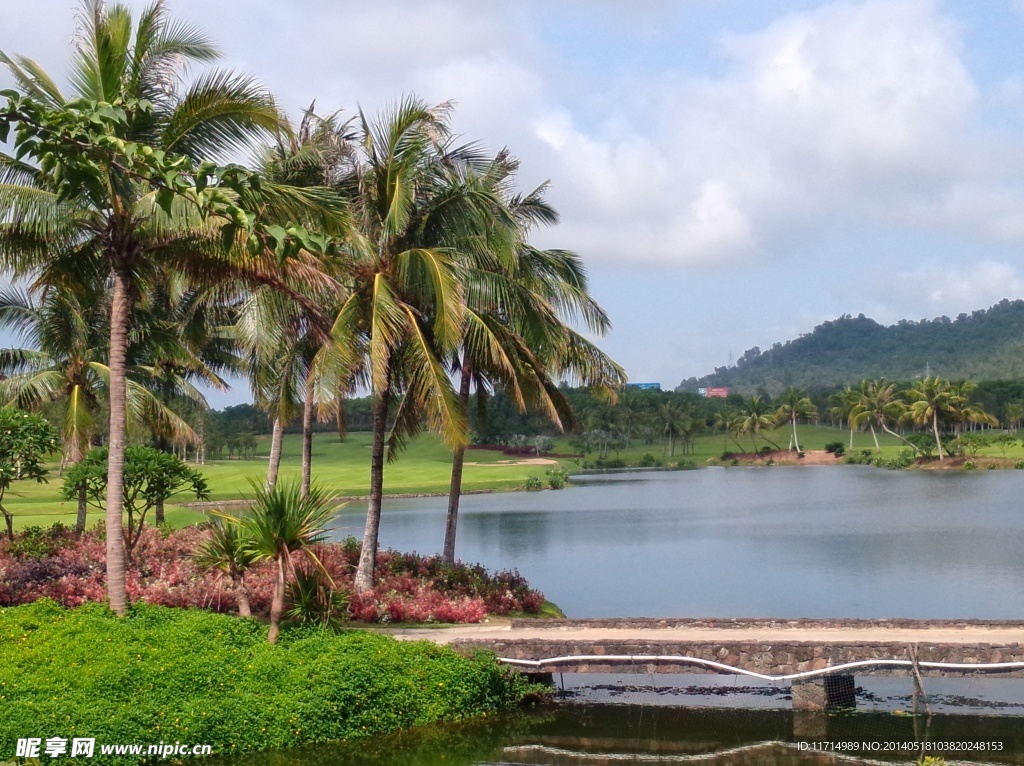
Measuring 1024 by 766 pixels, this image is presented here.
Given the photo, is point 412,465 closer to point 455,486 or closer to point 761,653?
point 455,486

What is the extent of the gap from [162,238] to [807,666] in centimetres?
1052

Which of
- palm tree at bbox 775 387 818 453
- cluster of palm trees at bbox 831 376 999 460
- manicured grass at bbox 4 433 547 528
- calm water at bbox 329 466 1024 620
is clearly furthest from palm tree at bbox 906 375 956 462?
manicured grass at bbox 4 433 547 528

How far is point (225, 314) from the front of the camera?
2655cm

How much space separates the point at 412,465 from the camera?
103 metres

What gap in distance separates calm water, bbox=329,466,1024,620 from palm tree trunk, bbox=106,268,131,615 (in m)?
3.07

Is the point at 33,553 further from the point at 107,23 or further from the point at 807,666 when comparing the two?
the point at 807,666

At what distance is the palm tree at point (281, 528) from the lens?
13359 millimetres

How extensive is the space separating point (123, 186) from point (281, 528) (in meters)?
4.85

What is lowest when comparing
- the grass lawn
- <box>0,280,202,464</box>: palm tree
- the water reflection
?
the water reflection

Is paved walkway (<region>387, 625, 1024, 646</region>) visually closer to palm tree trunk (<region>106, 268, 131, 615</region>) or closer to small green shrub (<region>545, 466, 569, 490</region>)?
palm tree trunk (<region>106, 268, 131, 615</region>)

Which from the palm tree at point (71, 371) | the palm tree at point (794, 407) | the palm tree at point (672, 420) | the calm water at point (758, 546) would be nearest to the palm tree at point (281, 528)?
the calm water at point (758, 546)

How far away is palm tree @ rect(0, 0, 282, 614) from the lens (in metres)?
13.0

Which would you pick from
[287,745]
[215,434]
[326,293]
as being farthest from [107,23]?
[215,434]

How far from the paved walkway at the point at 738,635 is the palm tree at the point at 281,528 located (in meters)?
2.51
